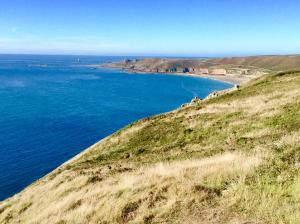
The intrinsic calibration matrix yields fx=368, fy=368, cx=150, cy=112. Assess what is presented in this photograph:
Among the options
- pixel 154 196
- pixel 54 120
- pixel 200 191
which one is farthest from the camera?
pixel 54 120

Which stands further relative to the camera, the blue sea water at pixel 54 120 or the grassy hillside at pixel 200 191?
the blue sea water at pixel 54 120

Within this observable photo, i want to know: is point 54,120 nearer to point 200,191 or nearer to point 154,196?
point 154,196

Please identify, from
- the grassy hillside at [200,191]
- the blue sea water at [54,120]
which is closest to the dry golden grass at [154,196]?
the grassy hillside at [200,191]

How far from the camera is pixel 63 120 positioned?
313 ft

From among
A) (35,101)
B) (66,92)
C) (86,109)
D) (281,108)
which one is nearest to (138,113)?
(86,109)

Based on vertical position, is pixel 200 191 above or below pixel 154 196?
above

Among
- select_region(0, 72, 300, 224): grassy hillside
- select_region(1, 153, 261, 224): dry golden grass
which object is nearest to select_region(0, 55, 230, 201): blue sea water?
select_region(0, 72, 300, 224): grassy hillside

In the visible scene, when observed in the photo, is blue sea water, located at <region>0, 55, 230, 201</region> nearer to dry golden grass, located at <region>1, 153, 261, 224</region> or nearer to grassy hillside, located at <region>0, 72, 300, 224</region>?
grassy hillside, located at <region>0, 72, 300, 224</region>

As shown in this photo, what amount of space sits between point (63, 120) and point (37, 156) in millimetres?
32512

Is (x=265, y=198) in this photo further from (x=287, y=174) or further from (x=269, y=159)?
(x=269, y=159)

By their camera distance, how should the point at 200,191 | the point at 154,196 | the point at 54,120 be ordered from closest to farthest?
the point at 200,191 → the point at 154,196 → the point at 54,120

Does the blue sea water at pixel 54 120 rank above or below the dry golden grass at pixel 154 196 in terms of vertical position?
below

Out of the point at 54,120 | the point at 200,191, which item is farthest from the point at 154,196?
the point at 54,120

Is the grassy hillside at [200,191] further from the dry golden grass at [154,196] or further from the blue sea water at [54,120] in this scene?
the blue sea water at [54,120]
